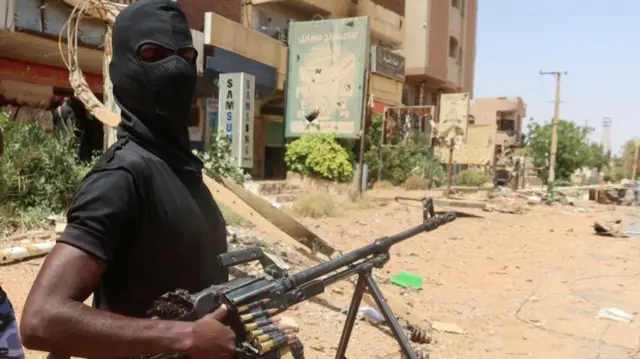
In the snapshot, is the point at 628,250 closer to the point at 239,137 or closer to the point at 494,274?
the point at 494,274

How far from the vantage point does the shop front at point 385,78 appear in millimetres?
20078

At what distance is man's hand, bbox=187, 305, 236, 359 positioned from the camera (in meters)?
1.21

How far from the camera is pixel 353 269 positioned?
2.57 m

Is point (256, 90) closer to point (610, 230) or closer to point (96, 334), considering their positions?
point (610, 230)

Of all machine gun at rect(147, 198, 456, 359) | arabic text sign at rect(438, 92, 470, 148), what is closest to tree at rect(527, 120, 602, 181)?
arabic text sign at rect(438, 92, 470, 148)

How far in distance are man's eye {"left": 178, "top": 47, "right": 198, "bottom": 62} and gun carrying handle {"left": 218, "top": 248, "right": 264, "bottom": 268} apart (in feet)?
1.86

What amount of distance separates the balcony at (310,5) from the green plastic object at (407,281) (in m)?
12.8

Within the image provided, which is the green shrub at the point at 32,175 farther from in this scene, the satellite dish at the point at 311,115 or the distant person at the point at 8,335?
the satellite dish at the point at 311,115

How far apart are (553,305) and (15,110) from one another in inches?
396

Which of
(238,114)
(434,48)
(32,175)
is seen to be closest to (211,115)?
(238,114)

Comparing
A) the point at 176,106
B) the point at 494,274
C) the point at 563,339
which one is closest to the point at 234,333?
the point at 176,106

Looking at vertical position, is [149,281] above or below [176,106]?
below

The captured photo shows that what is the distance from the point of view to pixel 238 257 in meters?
1.54

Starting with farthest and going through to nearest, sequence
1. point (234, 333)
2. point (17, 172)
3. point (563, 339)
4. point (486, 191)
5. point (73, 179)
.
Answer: point (486, 191) < point (73, 179) < point (17, 172) < point (563, 339) < point (234, 333)
